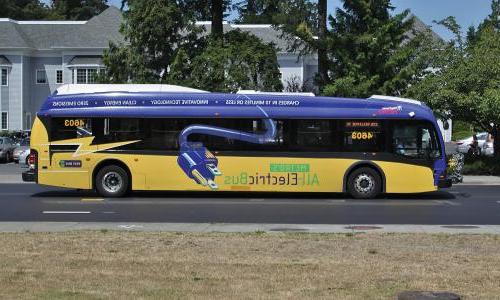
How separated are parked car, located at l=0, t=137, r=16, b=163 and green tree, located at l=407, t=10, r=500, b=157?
76.3 feet

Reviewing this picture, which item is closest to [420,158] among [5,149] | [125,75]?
[125,75]

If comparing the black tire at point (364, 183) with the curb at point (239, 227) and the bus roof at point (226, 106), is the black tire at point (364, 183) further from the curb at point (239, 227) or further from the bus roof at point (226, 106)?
the curb at point (239, 227)

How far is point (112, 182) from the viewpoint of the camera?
67.6ft

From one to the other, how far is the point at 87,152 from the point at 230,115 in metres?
4.18

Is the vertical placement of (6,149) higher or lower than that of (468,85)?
lower

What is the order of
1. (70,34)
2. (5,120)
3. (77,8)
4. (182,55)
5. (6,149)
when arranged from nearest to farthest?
(182,55) < (6,149) < (5,120) < (70,34) < (77,8)

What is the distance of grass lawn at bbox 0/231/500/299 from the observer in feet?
23.7

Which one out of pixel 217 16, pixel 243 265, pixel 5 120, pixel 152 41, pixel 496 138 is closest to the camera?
pixel 243 265

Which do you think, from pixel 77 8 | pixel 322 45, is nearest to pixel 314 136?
pixel 322 45

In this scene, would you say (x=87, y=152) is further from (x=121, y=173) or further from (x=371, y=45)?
(x=371, y=45)

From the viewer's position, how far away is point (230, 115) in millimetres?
20562

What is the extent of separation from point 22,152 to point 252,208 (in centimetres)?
2354

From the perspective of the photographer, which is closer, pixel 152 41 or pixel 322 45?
pixel 322 45

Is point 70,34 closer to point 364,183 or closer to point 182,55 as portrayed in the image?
point 182,55
